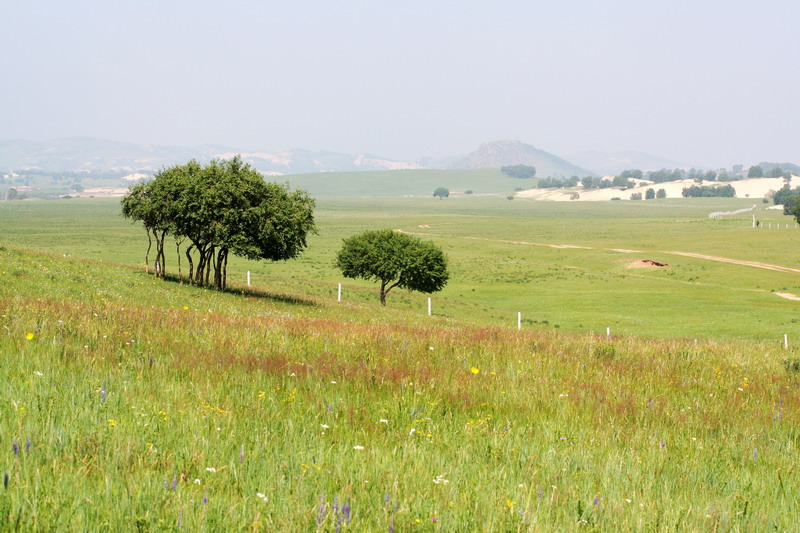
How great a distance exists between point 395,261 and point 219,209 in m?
26.4

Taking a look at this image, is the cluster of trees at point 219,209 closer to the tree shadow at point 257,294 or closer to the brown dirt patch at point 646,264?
the tree shadow at point 257,294

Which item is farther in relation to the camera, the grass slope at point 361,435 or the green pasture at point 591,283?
the green pasture at point 591,283

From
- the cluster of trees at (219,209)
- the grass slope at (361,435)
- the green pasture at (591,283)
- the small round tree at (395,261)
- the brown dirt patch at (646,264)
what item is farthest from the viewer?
the brown dirt patch at (646,264)

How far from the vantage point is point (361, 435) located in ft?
20.3

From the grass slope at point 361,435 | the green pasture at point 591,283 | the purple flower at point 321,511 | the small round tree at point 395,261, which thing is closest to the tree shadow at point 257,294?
the green pasture at point 591,283

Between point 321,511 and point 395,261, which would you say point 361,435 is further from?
point 395,261

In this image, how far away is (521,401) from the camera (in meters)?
8.06

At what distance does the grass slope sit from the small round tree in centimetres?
5533

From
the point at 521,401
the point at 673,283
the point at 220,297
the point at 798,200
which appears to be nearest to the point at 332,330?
the point at 521,401

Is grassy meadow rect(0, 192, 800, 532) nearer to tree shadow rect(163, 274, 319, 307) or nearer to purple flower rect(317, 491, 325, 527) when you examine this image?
purple flower rect(317, 491, 325, 527)

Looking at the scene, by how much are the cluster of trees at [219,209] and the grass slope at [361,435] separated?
32.4 m

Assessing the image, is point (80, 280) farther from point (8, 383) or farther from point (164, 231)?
point (8, 383)

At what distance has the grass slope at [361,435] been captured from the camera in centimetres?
436

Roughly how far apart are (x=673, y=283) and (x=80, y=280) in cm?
7731
